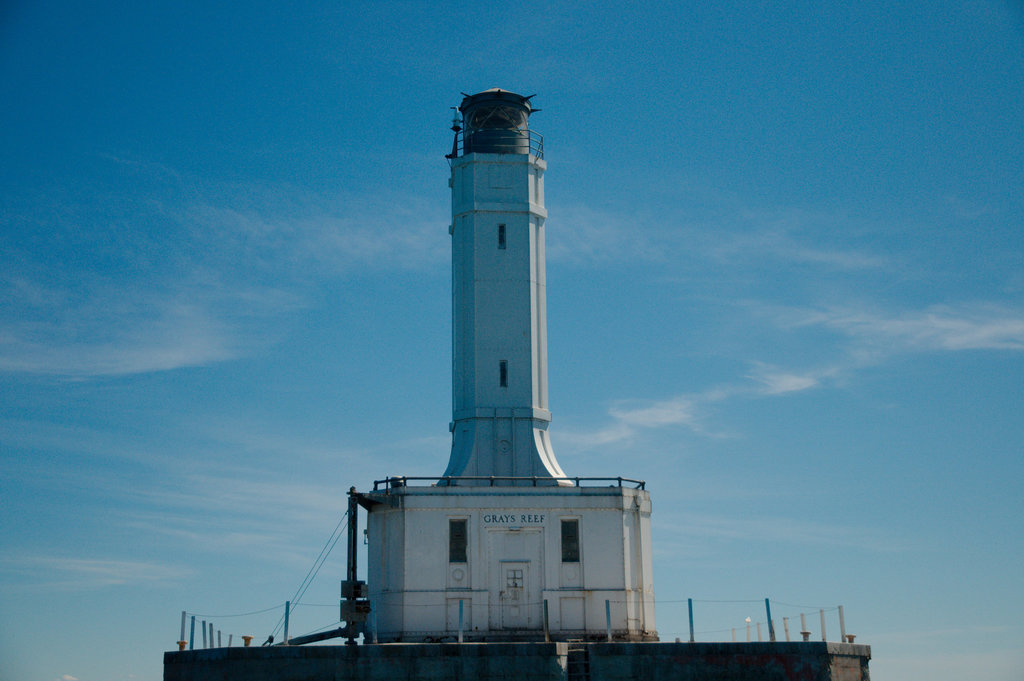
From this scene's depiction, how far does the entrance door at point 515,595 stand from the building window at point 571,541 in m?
1.43

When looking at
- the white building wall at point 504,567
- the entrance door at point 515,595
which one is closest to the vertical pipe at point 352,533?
the white building wall at point 504,567

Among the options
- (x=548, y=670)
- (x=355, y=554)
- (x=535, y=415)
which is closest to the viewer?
(x=548, y=670)

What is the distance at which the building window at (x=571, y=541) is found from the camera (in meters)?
40.6

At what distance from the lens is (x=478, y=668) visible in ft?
111

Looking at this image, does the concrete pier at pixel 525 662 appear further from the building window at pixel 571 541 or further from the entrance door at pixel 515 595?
the building window at pixel 571 541

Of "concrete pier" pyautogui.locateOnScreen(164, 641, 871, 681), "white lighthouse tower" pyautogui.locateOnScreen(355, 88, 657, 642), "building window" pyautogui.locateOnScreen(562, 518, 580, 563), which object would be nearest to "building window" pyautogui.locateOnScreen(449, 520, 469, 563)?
"white lighthouse tower" pyautogui.locateOnScreen(355, 88, 657, 642)

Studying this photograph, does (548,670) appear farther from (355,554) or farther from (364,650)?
(355,554)

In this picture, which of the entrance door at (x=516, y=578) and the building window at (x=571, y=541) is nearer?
the entrance door at (x=516, y=578)

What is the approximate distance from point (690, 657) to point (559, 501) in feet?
26.6

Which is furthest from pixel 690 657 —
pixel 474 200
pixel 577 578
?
pixel 474 200

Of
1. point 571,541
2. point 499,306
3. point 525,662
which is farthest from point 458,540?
point 499,306

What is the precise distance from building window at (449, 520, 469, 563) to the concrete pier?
5.97 m

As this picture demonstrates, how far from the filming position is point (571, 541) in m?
40.7

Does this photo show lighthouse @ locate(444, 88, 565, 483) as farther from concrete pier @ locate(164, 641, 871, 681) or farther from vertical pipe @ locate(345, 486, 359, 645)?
concrete pier @ locate(164, 641, 871, 681)
